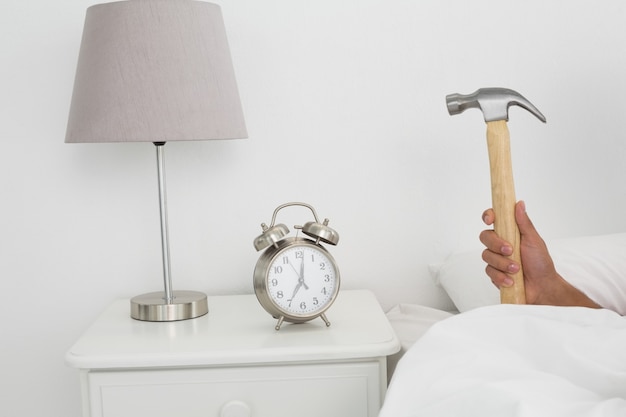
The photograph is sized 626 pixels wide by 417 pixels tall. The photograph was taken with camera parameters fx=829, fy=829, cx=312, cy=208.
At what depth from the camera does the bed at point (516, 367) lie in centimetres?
99

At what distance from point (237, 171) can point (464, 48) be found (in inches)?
22.0

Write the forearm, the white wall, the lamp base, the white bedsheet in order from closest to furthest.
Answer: the white bedsheet < the forearm < the lamp base < the white wall

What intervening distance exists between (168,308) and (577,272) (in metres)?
0.79

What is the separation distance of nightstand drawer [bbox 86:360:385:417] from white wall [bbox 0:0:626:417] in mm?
448

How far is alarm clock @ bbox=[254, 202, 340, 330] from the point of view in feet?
4.90

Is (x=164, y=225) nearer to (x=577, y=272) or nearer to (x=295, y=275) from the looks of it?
(x=295, y=275)

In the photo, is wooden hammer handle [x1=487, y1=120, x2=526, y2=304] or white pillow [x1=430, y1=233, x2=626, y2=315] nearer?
wooden hammer handle [x1=487, y1=120, x2=526, y2=304]

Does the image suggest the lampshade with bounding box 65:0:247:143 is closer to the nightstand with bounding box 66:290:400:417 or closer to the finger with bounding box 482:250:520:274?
A: the nightstand with bounding box 66:290:400:417

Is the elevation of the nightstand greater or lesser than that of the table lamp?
lesser

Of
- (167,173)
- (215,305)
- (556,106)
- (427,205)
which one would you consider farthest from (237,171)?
(556,106)

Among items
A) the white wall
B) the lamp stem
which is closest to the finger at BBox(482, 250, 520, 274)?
the white wall

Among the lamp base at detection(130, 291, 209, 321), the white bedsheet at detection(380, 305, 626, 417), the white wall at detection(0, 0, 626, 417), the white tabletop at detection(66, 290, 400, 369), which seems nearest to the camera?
the white bedsheet at detection(380, 305, 626, 417)

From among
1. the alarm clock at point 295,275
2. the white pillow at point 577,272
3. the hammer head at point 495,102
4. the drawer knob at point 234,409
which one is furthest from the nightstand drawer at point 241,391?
the hammer head at point 495,102

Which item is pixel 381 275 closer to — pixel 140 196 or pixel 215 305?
pixel 215 305
